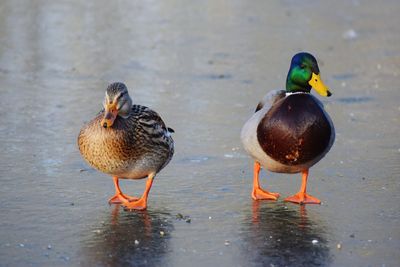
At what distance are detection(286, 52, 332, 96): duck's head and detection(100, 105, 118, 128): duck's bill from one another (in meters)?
1.17

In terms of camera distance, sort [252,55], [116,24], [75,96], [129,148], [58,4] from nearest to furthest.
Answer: [129,148] < [75,96] < [252,55] < [116,24] < [58,4]

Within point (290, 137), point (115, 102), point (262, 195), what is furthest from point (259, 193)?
point (115, 102)

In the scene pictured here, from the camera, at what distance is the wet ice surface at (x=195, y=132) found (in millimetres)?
4758

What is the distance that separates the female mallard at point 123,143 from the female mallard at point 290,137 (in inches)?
22.5

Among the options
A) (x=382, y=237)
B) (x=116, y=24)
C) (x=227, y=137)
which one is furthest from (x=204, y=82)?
(x=382, y=237)

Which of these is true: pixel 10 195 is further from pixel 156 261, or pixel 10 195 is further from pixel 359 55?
pixel 359 55

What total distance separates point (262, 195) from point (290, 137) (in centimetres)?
41

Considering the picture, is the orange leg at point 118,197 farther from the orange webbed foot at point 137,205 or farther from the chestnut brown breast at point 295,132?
the chestnut brown breast at point 295,132

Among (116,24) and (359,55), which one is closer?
(359,55)

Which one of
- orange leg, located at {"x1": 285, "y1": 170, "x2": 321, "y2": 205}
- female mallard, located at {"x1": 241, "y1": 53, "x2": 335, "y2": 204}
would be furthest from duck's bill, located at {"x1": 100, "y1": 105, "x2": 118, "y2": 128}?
orange leg, located at {"x1": 285, "y1": 170, "x2": 321, "y2": 205}

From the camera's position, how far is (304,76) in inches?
228

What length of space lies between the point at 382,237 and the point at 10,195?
2.17 m

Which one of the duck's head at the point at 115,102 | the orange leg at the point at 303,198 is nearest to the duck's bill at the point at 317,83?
the orange leg at the point at 303,198

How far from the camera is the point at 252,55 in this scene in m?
10.4
